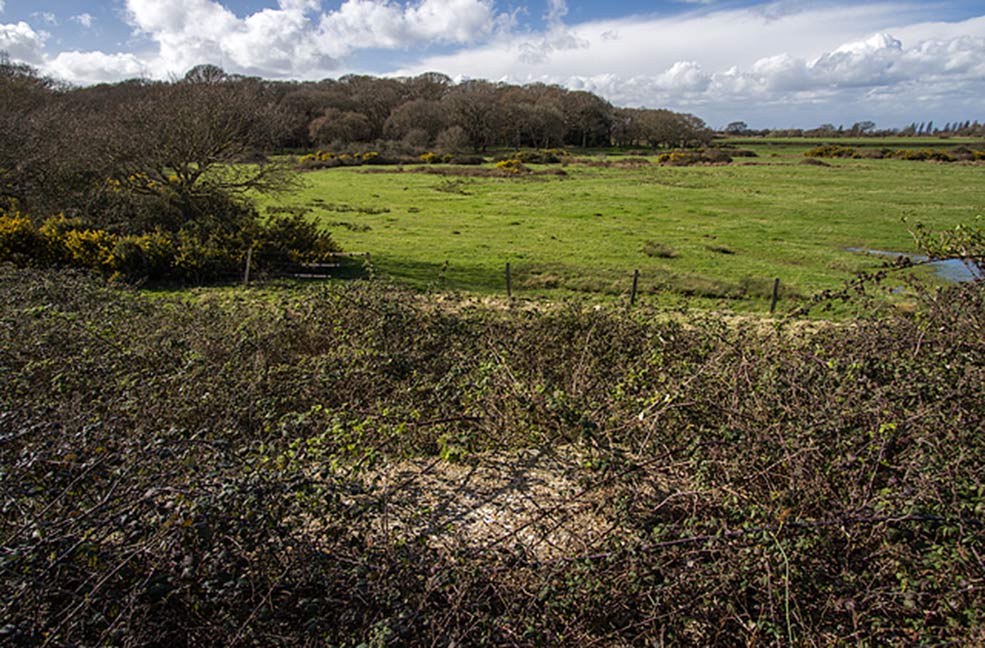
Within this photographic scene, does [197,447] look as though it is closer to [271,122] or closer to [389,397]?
[389,397]

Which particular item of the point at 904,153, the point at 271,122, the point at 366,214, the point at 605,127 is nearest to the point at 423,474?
the point at 271,122

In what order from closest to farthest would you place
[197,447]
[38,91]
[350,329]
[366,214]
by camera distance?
[197,447]
[350,329]
[38,91]
[366,214]

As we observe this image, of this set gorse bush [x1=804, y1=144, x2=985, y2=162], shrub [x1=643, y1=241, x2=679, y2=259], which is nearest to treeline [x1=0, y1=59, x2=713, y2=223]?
shrub [x1=643, y1=241, x2=679, y2=259]

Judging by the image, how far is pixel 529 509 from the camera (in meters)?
4.93

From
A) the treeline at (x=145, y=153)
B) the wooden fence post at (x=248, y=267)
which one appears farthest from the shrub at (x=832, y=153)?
the wooden fence post at (x=248, y=267)

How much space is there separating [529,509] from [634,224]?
24.4 m

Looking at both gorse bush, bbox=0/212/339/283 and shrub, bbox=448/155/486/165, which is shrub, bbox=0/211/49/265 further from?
shrub, bbox=448/155/486/165

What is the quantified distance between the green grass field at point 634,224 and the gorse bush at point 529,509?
389 inches

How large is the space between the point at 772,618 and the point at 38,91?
3346 cm

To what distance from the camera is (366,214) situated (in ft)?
97.9

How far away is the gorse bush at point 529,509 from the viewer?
3.37 m

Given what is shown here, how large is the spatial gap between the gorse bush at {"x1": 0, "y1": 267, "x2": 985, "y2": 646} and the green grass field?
32.5 feet

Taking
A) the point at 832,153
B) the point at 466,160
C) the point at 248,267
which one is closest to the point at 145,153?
the point at 248,267

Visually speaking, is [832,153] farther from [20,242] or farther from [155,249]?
[20,242]
